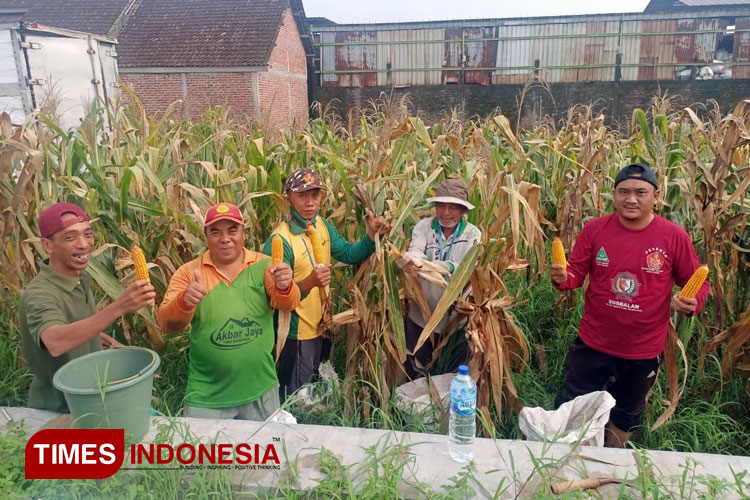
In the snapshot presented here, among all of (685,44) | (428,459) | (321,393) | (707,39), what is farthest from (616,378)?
(707,39)

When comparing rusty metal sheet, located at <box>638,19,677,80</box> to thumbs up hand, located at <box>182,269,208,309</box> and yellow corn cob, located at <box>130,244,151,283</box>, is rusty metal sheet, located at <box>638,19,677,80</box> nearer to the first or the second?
thumbs up hand, located at <box>182,269,208,309</box>

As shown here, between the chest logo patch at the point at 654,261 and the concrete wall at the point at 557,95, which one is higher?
the concrete wall at the point at 557,95

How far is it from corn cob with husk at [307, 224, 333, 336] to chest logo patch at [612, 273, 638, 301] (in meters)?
1.46

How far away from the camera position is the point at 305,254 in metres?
2.76

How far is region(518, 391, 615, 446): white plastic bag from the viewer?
7.36 ft

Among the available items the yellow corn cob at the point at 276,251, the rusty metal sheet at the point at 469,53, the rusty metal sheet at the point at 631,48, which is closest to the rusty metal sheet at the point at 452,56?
the rusty metal sheet at the point at 469,53

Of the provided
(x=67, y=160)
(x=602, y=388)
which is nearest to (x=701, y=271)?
(x=602, y=388)

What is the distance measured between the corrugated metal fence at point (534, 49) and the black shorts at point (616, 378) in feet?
44.3

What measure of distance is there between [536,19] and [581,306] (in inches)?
550

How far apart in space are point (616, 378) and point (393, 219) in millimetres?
1401

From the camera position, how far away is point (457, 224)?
280cm

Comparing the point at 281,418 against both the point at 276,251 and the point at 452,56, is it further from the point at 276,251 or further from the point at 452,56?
the point at 452,56

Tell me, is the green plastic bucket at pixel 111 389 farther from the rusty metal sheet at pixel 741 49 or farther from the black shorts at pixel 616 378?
the rusty metal sheet at pixel 741 49

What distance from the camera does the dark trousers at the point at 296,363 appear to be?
2869 mm
